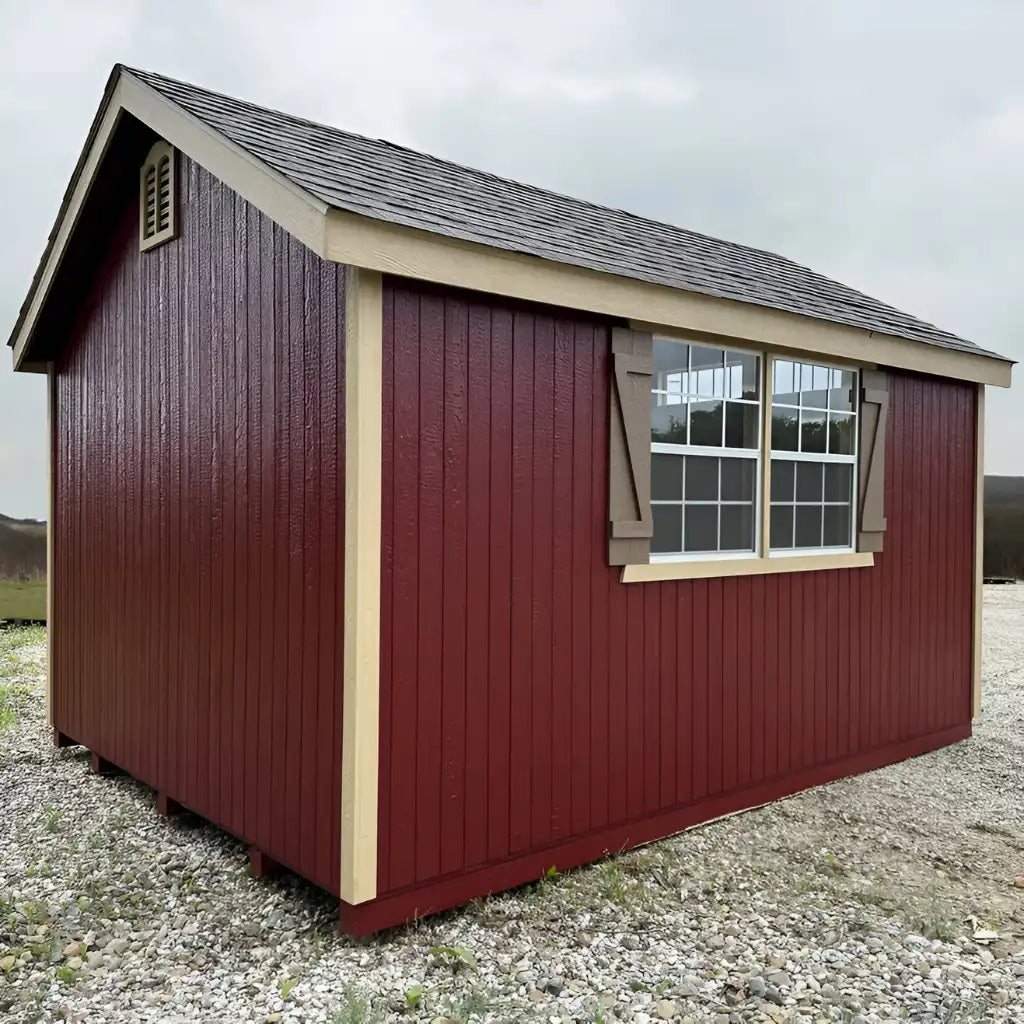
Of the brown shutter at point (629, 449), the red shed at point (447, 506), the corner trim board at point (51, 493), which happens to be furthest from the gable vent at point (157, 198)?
the brown shutter at point (629, 449)

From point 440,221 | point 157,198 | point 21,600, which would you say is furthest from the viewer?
point 21,600

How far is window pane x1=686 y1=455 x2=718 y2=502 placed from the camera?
5.13m

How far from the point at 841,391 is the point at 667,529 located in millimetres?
1802

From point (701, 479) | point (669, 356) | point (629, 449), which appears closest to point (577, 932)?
point (629, 449)

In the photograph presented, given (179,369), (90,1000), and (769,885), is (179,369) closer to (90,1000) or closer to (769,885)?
(90,1000)

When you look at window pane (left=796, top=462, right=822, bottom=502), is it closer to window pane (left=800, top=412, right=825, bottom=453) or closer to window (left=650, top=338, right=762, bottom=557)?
window pane (left=800, top=412, right=825, bottom=453)

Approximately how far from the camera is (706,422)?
204 inches

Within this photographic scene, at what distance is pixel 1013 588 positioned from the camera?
18891 millimetres

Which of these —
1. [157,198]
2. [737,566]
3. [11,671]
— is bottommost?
[11,671]

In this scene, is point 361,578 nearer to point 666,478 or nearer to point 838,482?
point 666,478

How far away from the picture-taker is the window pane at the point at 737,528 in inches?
210

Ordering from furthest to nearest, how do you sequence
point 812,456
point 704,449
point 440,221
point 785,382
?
point 812,456 → point 785,382 → point 704,449 → point 440,221

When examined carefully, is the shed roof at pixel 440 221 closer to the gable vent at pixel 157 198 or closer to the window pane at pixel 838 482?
the gable vent at pixel 157 198

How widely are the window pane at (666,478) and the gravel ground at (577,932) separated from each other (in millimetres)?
1772
